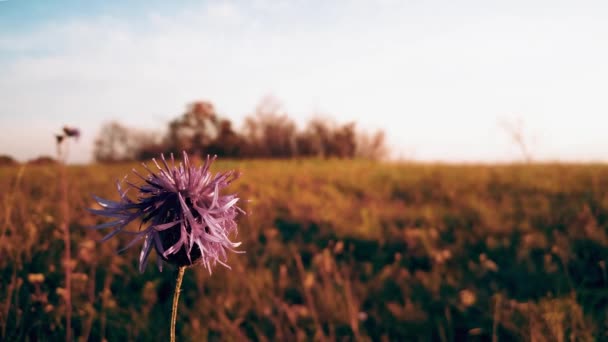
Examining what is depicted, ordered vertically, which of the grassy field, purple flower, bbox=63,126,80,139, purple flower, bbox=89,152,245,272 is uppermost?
purple flower, bbox=63,126,80,139

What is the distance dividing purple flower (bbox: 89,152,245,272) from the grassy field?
0.63 meters

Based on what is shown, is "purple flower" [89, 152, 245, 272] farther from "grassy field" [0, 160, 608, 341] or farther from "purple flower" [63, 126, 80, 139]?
"purple flower" [63, 126, 80, 139]

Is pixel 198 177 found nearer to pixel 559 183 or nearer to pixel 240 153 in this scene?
pixel 559 183

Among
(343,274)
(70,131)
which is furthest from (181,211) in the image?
(343,274)

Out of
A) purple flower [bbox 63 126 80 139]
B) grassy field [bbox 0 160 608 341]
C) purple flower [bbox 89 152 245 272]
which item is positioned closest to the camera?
purple flower [bbox 89 152 245 272]

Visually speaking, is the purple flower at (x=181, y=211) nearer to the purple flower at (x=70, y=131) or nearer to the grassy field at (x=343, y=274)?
the grassy field at (x=343, y=274)

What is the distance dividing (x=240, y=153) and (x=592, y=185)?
347 inches

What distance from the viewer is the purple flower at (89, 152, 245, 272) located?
0.99 meters

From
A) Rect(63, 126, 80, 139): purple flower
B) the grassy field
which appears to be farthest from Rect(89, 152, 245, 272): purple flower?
Rect(63, 126, 80, 139): purple flower

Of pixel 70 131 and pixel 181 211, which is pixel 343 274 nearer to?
pixel 70 131

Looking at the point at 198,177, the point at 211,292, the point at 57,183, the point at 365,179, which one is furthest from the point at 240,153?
the point at 198,177

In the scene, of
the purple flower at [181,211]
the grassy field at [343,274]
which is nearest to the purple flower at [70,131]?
the grassy field at [343,274]

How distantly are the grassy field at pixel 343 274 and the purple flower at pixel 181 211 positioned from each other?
63cm

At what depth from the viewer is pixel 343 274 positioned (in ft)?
12.5
